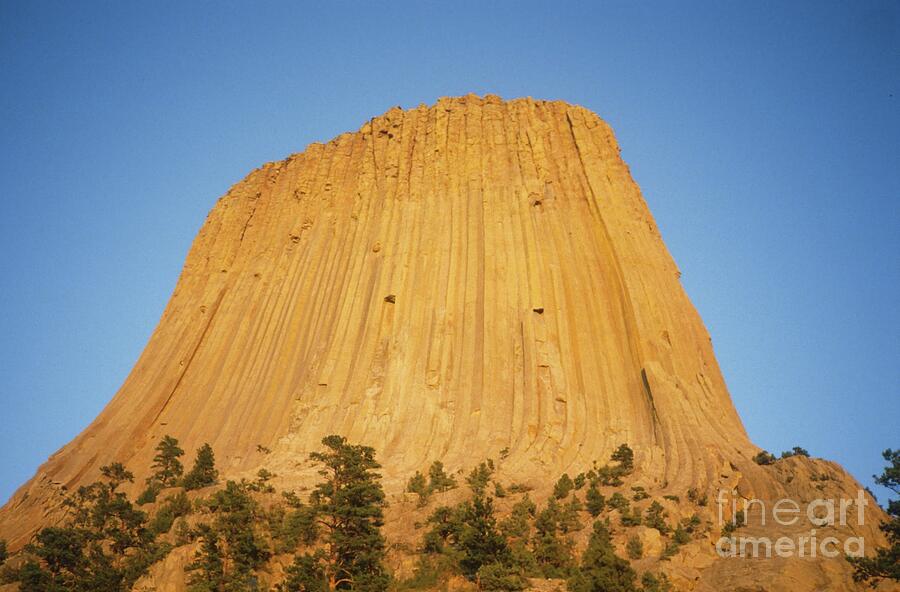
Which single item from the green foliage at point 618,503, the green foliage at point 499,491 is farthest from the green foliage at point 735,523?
the green foliage at point 499,491

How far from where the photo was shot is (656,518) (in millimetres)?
28641

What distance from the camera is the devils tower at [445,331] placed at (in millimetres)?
36438

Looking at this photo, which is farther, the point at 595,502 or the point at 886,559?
the point at 595,502

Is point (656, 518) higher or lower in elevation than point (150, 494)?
higher

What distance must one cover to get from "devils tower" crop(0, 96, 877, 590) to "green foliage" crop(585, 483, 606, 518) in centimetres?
237

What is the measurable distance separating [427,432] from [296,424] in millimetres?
6573

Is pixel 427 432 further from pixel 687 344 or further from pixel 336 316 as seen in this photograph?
pixel 687 344

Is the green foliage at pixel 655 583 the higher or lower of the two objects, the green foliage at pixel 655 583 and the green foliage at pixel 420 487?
the lower

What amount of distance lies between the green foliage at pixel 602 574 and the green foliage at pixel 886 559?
18.7 feet

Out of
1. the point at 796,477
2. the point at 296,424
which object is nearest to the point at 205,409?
the point at 296,424

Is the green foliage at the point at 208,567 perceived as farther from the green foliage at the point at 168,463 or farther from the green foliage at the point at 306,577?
the green foliage at the point at 168,463

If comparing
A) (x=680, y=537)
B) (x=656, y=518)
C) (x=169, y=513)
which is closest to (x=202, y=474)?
(x=169, y=513)

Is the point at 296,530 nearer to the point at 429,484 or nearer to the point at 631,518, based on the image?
the point at 429,484

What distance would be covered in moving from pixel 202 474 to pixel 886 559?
25.4 m
